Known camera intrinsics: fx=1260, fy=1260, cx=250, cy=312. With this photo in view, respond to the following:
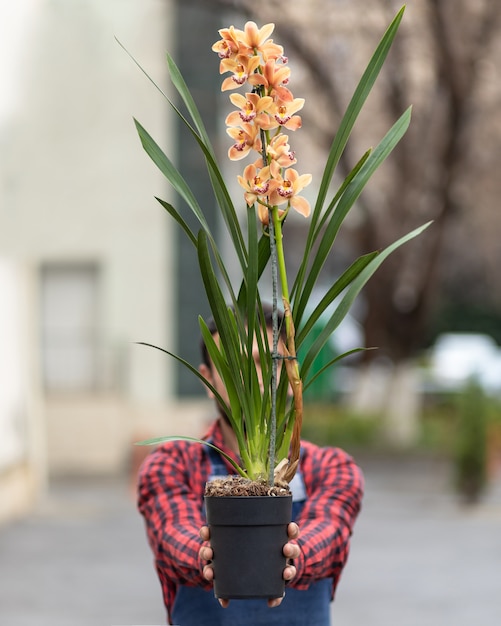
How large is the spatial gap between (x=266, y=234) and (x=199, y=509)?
0.66 meters

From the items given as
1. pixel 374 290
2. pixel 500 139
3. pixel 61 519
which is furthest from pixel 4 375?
pixel 500 139

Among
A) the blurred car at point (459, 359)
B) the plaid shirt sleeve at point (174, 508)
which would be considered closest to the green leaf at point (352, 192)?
the plaid shirt sleeve at point (174, 508)

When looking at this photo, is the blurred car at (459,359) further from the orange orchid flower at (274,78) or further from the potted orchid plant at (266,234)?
the orange orchid flower at (274,78)

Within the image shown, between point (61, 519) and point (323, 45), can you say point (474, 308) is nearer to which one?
point (323, 45)

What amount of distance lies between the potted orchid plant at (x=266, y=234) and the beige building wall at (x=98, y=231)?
13270 millimetres

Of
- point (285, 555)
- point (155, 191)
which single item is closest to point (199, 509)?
point (285, 555)

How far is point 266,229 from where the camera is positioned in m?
2.42

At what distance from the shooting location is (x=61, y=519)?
1229 cm

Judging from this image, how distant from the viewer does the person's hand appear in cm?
231

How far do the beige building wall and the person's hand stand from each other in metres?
13.4

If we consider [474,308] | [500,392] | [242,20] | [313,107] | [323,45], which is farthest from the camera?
[474,308]

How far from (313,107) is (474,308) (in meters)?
20.1

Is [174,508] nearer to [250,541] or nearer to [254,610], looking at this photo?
[254,610]

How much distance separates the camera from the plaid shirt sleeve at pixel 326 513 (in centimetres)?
250
